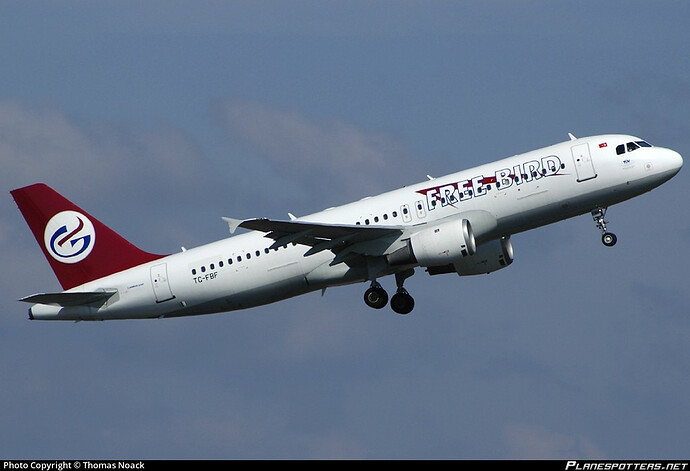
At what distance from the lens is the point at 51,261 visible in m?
55.7

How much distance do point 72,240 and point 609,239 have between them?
24.1 m

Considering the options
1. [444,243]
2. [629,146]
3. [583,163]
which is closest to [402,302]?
[444,243]

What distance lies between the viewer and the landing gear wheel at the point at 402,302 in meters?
53.8

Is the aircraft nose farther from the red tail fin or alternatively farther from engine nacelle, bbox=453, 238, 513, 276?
the red tail fin

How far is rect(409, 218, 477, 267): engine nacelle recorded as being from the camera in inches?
1914

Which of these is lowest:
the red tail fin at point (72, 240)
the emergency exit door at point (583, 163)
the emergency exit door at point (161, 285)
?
the emergency exit door at point (583, 163)

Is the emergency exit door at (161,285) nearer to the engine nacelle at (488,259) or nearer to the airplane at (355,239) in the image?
the airplane at (355,239)

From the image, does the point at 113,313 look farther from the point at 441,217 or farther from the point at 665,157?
the point at 665,157

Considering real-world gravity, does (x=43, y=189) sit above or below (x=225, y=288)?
above

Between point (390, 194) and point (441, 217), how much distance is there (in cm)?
265

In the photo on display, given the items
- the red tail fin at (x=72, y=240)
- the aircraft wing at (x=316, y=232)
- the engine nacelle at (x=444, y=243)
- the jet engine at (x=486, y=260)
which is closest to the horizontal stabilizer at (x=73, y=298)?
the red tail fin at (x=72, y=240)

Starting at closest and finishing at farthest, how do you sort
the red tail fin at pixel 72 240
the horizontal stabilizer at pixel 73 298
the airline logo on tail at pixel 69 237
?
1. the horizontal stabilizer at pixel 73 298
2. the red tail fin at pixel 72 240
3. the airline logo on tail at pixel 69 237

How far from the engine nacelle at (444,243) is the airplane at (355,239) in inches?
1.9

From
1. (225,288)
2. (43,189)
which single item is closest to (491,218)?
(225,288)
